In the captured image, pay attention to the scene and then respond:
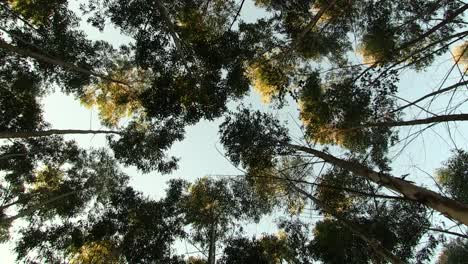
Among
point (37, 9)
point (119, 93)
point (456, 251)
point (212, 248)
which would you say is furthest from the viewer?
point (119, 93)

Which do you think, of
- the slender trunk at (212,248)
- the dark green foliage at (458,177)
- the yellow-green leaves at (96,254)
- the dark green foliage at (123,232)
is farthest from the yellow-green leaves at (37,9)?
the dark green foliage at (458,177)

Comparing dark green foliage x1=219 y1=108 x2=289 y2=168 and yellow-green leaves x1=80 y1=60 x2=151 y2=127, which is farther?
yellow-green leaves x1=80 y1=60 x2=151 y2=127

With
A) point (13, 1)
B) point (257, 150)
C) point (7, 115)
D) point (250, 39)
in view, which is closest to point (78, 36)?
point (13, 1)

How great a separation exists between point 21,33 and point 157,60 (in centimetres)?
418

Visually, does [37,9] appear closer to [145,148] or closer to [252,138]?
[145,148]

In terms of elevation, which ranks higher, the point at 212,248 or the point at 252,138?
the point at 252,138

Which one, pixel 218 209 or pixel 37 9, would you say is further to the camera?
pixel 218 209

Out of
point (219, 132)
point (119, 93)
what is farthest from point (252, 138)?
point (119, 93)

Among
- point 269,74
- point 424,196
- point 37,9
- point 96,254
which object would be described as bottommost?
point 424,196

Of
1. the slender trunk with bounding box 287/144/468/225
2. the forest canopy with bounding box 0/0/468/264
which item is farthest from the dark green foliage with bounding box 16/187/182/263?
the slender trunk with bounding box 287/144/468/225

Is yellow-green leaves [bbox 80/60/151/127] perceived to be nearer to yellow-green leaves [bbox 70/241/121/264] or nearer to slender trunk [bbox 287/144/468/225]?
yellow-green leaves [bbox 70/241/121/264]

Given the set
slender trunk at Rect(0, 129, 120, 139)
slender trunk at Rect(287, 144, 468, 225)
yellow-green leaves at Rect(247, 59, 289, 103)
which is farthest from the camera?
yellow-green leaves at Rect(247, 59, 289, 103)

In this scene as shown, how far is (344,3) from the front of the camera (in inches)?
460

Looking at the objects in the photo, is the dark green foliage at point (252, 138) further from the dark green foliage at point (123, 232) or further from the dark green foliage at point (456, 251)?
the dark green foliage at point (456, 251)
